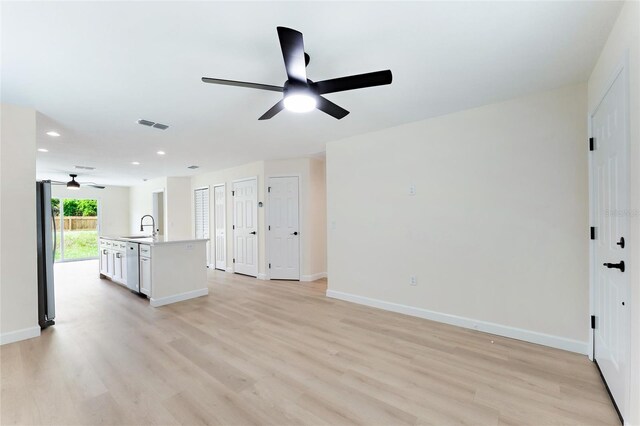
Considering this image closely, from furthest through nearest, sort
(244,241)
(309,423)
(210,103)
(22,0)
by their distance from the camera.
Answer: (244,241) → (210,103) → (309,423) → (22,0)

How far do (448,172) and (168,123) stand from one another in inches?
141

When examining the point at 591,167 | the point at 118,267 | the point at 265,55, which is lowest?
the point at 118,267

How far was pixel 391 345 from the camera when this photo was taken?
2746mm

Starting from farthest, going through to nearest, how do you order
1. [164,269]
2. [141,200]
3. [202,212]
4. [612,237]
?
[141,200], [202,212], [164,269], [612,237]

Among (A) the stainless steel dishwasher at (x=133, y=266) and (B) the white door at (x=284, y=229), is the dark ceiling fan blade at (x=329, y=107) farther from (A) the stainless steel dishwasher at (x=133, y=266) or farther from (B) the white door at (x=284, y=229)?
(A) the stainless steel dishwasher at (x=133, y=266)

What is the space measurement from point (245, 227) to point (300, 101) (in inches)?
184

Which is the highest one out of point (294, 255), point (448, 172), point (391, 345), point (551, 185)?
point (448, 172)

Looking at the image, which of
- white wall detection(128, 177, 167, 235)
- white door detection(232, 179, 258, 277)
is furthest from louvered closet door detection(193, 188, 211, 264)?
white door detection(232, 179, 258, 277)

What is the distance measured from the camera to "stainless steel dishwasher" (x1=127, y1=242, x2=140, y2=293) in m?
4.47

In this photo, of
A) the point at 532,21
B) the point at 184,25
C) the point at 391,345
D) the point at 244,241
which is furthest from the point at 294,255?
the point at 532,21

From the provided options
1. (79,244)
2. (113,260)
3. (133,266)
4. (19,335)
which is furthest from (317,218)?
(79,244)

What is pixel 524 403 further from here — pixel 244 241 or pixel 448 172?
pixel 244 241

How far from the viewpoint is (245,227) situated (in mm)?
6238

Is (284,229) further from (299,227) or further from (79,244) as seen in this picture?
(79,244)
